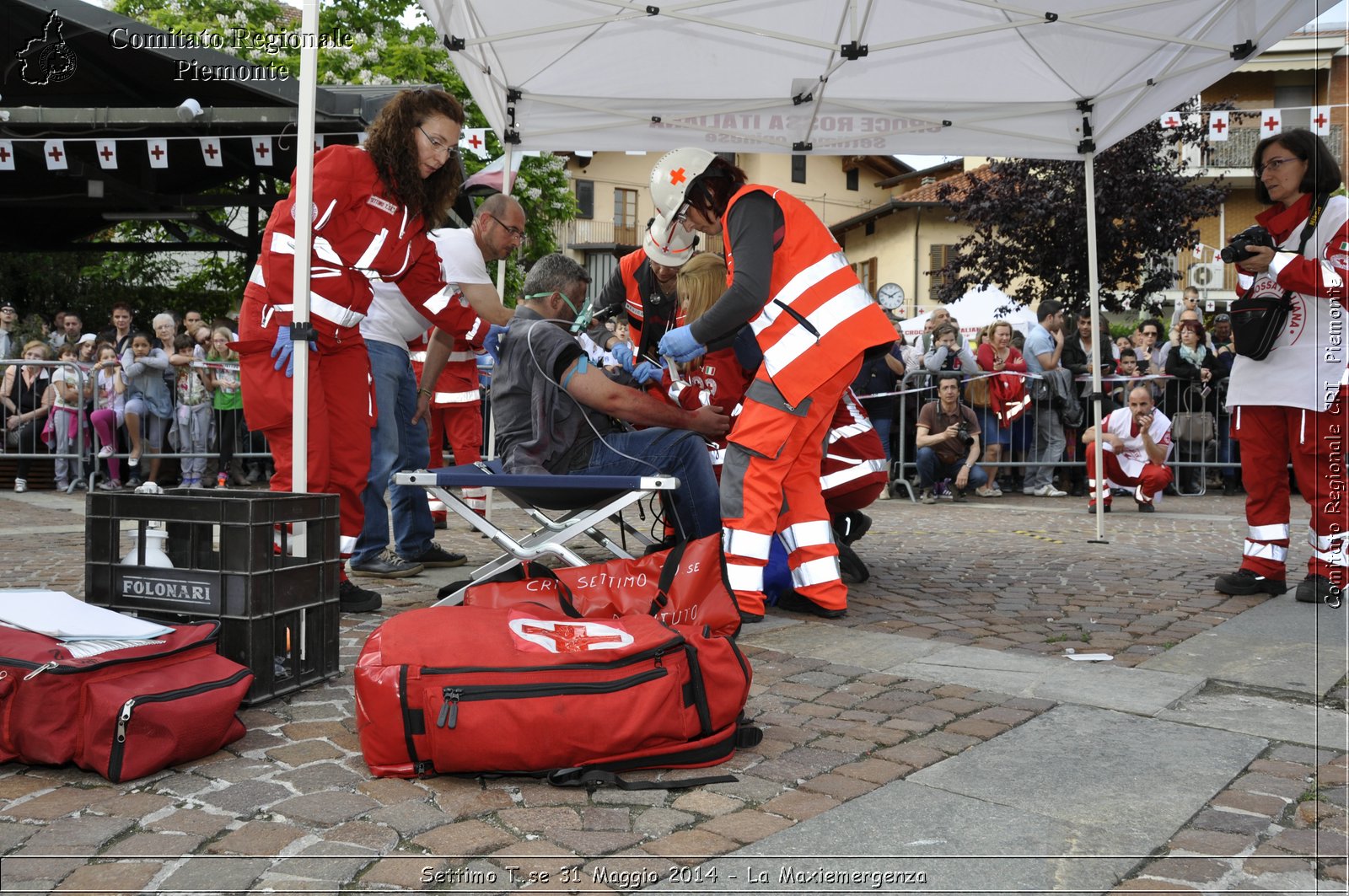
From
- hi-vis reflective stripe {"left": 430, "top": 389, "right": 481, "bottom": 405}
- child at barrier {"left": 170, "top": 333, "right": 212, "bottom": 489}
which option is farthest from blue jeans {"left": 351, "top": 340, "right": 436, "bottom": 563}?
child at barrier {"left": 170, "top": 333, "right": 212, "bottom": 489}

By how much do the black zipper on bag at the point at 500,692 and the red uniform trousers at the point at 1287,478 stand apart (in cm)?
397

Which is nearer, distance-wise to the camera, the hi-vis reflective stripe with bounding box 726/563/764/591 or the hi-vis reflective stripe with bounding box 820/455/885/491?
the hi-vis reflective stripe with bounding box 726/563/764/591

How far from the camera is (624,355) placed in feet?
17.0

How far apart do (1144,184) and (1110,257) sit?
1.32m

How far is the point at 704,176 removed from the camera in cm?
472

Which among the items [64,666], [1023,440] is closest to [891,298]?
[1023,440]

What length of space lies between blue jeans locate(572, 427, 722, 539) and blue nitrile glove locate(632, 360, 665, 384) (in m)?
0.25

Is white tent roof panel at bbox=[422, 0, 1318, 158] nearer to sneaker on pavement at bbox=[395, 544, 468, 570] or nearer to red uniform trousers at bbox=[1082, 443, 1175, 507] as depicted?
sneaker on pavement at bbox=[395, 544, 468, 570]

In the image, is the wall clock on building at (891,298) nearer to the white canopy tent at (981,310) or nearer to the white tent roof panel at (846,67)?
the white canopy tent at (981,310)

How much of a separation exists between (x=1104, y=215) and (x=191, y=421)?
48.3ft

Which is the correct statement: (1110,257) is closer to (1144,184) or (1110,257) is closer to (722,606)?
(1144,184)

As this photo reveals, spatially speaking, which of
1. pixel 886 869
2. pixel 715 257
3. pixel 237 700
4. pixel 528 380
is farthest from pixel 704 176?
pixel 886 869

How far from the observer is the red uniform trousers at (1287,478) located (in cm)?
530

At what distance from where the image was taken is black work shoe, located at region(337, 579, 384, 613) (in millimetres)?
4895
